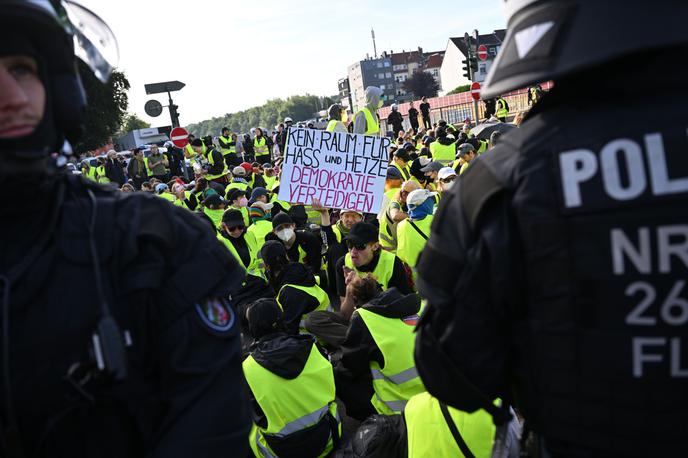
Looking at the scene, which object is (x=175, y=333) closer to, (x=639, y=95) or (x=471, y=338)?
(x=471, y=338)

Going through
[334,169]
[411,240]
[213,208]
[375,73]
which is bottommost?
[411,240]

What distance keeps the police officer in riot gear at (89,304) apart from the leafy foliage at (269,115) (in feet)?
462

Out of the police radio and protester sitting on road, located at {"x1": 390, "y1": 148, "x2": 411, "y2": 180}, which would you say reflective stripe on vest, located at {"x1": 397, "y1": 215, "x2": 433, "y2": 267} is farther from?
the police radio

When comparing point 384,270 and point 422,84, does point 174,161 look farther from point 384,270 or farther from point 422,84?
point 422,84

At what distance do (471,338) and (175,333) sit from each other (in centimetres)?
79

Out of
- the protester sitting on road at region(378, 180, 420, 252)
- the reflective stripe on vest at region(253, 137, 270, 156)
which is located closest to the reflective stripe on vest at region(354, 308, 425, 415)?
the protester sitting on road at region(378, 180, 420, 252)

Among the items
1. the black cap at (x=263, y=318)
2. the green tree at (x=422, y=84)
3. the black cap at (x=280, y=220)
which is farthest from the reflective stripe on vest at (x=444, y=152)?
the green tree at (x=422, y=84)

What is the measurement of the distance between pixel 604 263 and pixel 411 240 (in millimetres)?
4131

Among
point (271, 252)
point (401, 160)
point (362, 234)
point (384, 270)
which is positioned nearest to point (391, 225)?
point (384, 270)

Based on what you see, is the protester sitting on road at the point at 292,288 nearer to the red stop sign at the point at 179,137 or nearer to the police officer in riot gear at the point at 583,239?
the police officer in riot gear at the point at 583,239

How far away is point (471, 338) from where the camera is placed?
155 cm

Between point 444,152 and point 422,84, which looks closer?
point 444,152

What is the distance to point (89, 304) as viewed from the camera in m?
1.26

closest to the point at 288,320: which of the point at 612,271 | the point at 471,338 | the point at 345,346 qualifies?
the point at 345,346
